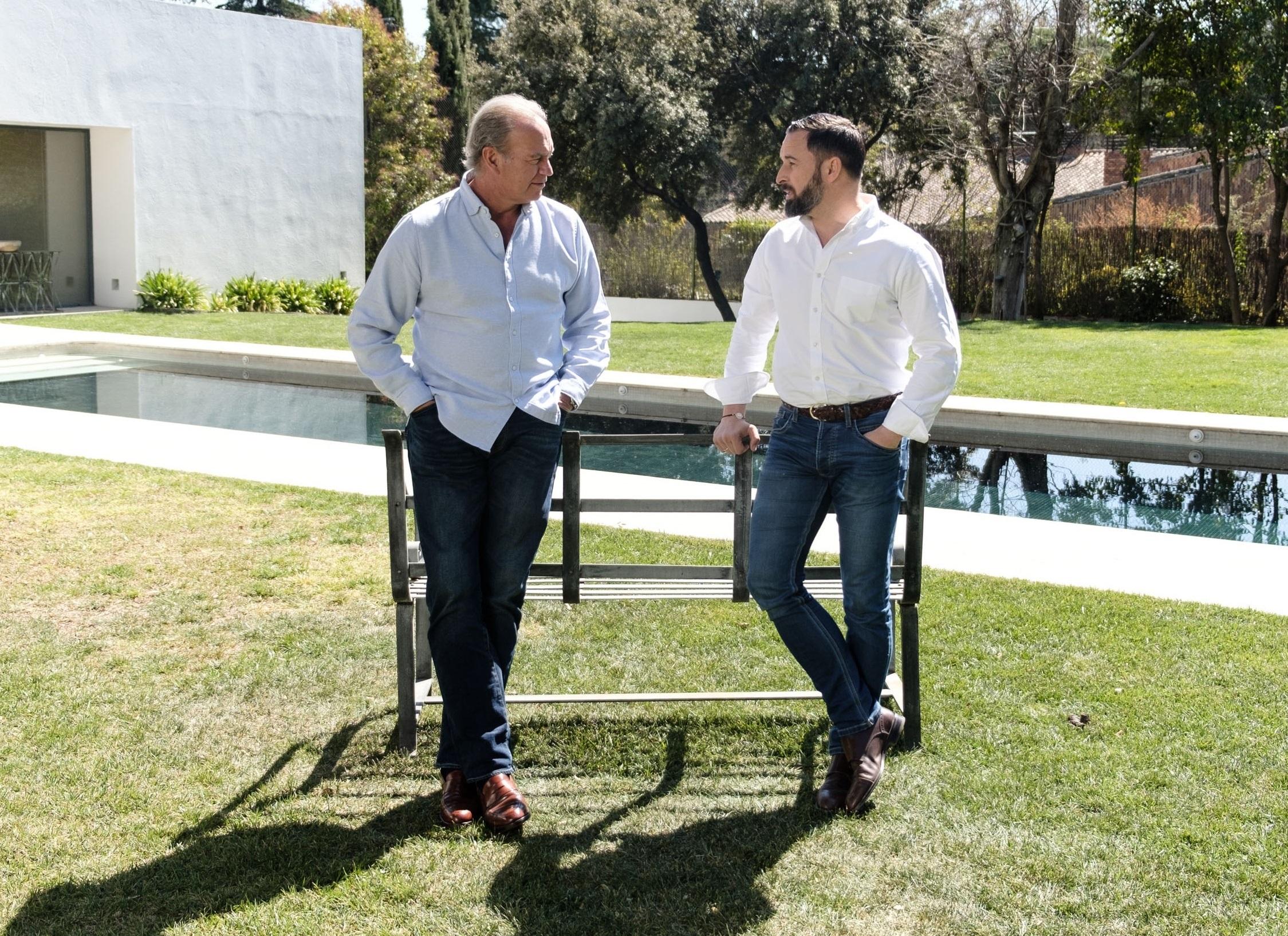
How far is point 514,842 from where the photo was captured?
10.1 feet

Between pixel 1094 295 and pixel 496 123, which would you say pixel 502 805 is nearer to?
pixel 496 123

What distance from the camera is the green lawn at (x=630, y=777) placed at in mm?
2781

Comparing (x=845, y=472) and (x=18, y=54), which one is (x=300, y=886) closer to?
(x=845, y=472)

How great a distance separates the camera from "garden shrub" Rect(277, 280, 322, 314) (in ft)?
67.1

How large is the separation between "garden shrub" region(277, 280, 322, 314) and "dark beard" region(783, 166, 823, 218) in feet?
59.7

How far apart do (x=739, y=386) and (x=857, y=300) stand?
0.44 meters

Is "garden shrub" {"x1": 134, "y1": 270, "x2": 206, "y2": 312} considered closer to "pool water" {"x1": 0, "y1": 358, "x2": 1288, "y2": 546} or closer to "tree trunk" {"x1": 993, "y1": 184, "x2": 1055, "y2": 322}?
"pool water" {"x1": 0, "y1": 358, "x2": 1288, "y2": 546}

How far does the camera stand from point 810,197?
3.18m

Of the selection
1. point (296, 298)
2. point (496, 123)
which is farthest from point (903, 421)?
point (296, 298)

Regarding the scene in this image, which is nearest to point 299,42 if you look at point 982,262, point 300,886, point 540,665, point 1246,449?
point 982,262

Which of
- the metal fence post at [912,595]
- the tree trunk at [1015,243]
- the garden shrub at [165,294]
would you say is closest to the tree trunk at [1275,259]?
the tree trunk at [1015,243]

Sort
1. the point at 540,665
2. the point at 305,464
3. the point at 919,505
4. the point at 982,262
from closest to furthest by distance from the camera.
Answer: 1. the point at 919,505
2. the point at 540,665
3. the point at 305,464
4. the point at 982,262

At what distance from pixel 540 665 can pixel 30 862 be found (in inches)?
69.3

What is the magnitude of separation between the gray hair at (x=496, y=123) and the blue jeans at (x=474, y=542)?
0.63m
